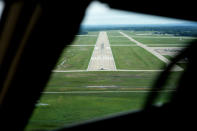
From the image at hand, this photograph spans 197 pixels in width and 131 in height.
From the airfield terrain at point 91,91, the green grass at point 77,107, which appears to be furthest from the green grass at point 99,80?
the green grass at point 77,107

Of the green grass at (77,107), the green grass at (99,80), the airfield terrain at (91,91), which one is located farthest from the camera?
the green grass at (99,80)

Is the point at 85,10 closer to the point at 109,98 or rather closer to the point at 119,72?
the point at 109,98

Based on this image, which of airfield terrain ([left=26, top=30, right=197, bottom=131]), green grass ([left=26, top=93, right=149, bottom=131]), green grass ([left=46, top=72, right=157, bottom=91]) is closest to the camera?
green grass ([left=26, top=93, right=149, bottom=131])

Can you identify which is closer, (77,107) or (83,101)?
(77,107)

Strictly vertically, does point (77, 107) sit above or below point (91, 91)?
below

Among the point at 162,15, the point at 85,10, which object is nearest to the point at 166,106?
the point at 162,15

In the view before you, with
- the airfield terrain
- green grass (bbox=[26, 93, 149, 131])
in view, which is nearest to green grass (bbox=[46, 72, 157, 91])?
the airfield terrain

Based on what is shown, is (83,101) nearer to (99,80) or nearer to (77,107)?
(77,107)

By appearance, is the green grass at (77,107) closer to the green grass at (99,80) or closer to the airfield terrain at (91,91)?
the airfield terrain at (91,91)

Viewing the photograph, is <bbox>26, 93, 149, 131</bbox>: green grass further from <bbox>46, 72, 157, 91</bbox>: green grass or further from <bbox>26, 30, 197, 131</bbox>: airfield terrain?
<bbox>46, 72, 157, 91</bbox>: green grass

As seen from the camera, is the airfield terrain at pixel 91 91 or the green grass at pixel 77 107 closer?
the green grass at pixel 77 107

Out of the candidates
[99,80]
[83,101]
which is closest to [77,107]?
[83,101]
